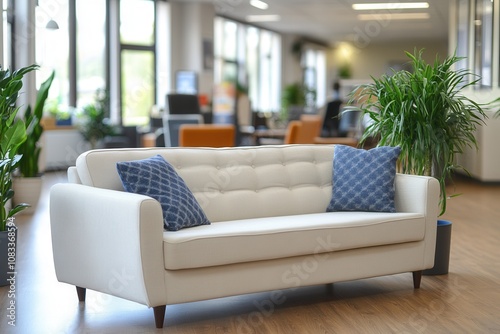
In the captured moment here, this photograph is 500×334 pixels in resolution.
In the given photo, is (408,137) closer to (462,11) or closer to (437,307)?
(437,307)

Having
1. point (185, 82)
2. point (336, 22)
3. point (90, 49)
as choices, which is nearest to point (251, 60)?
point (336, 22)

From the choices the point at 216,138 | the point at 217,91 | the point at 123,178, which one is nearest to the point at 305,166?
the point at 123,178

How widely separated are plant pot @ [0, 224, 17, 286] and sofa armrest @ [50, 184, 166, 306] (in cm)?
47

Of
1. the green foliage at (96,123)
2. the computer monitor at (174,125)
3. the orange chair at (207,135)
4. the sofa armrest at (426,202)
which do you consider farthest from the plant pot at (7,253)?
the green foliage at (96,123)

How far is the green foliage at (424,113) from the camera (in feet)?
15.0

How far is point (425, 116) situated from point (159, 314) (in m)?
2.01

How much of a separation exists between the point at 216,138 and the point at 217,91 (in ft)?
14.3

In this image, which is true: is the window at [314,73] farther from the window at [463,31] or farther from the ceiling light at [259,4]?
the window at [463,31]

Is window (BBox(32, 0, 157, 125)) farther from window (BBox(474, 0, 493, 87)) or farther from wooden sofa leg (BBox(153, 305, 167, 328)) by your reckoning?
wooden sofa leg (BBox(153, 305, 167, 328))

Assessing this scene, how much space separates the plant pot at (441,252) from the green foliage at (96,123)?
27.0 feet

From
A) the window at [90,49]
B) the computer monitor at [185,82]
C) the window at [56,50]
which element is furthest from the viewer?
the computer monitor at [185,82]

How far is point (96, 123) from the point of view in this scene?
12.2 metres

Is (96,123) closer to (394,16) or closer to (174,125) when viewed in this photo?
(174,125)

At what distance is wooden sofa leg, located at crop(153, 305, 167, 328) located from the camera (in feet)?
11.5
